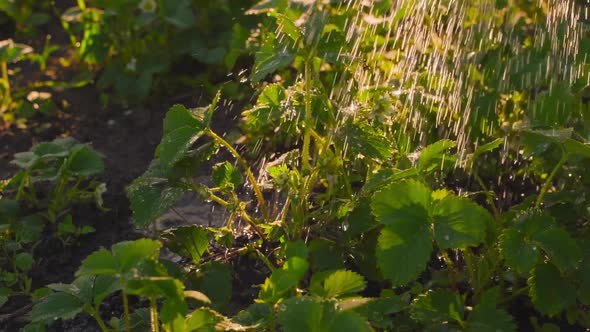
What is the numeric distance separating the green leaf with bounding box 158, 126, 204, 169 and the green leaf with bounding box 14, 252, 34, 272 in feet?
1.65

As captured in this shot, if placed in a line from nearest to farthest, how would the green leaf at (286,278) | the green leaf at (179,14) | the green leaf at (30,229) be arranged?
the green leaf at (286,278) → the green leaf at (30,229) → the green leaf at (179,14)

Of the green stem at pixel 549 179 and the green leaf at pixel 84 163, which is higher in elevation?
the green stem at pixel 549 179

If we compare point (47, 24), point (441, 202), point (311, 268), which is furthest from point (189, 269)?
point (47, 24)

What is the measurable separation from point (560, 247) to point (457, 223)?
0.66 feet

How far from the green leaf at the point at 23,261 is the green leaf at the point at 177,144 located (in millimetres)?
504

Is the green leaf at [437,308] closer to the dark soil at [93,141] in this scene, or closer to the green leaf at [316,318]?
the green leaf at [316,318]

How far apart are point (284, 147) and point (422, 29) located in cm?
49

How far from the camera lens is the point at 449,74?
254cm

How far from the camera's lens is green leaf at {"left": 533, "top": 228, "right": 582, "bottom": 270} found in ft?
5.99

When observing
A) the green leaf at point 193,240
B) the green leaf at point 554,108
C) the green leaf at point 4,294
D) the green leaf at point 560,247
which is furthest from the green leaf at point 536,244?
the green leaf at point 4,294

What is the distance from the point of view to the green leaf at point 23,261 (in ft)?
7.77

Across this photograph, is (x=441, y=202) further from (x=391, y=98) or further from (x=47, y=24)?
(x=47, y=24)

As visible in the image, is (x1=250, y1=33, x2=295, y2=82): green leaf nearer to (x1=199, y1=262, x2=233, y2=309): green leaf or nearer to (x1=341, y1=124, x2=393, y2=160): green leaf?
(x1=341, y1=124, x2=393, y2=160): green leaf

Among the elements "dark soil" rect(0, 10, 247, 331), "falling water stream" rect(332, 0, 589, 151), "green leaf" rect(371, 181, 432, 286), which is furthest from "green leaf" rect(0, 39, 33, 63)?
"green leaf" rect(371, 181, 432, 286)
